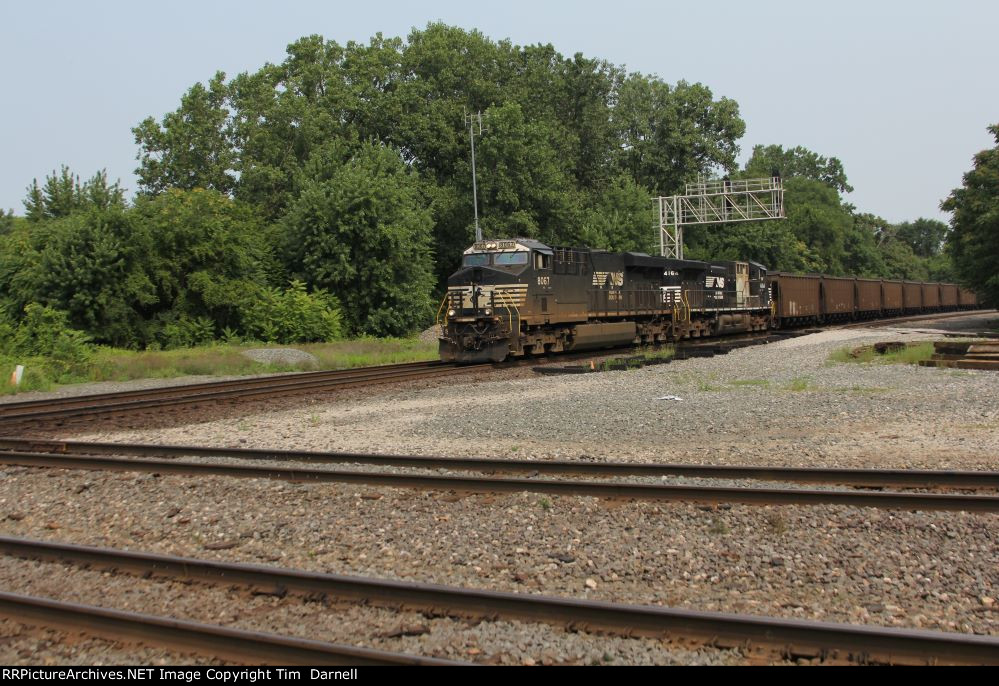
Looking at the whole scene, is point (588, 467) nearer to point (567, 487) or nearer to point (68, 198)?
point (567, 487)

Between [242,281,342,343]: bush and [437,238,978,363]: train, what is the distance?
8029 millimetres

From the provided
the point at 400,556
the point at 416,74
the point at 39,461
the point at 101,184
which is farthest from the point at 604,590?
the point at 416,74

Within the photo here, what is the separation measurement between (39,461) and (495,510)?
19.2 ft

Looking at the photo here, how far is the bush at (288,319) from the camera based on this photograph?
3138cm

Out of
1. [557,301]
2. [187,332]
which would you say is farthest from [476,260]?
[187,332]

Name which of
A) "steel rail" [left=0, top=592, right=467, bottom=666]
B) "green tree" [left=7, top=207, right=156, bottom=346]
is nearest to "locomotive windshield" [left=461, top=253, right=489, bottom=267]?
"green tree" [left=7, top=207, right=156, bottom=346]

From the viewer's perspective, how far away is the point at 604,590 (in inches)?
199

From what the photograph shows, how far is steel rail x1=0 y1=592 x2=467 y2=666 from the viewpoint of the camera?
12.5ft

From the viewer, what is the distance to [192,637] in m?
4.17

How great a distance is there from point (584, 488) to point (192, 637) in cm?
362

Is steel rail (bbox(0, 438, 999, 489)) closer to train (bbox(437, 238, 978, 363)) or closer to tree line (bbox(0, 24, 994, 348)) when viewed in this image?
train (bbox(437, 238, 978, 363))

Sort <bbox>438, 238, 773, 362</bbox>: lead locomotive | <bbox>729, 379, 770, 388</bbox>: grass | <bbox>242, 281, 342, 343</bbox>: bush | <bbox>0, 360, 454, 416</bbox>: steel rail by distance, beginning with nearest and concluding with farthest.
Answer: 1. <bbox>729, 379, 770, 388</bbox>: grass
2. <bbox>0, 360, 454, 416</bbox>: steel rail
3. <bbox>438, 238, 773, 362</bbox>: lead locomotive
4. <bbox>242, 281, 342, 343</bbox>: bush

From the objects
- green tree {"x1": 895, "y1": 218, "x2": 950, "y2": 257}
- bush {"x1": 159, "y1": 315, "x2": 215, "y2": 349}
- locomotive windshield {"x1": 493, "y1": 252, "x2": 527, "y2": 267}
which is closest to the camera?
locomotive windshield {"x1": 493, "y1": 252, "x2": 527, "y2": 267}

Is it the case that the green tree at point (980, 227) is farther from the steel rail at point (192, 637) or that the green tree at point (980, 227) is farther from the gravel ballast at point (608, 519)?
the steel rail at point (192, 637)
